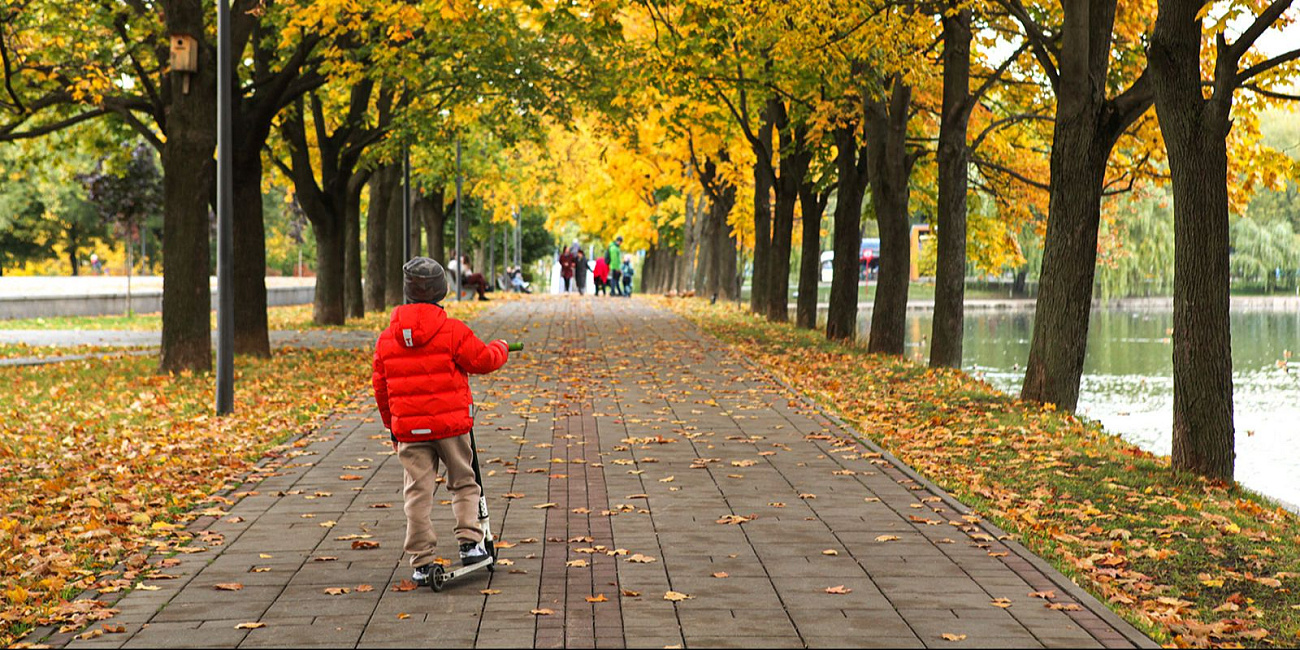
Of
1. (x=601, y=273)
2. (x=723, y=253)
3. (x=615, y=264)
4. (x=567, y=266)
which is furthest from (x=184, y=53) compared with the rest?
(x=567, y=266)

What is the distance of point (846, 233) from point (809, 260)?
374cm

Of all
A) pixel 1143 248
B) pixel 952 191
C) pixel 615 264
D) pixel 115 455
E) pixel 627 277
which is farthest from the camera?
pixel 627 277

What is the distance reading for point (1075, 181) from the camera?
45.2 feet

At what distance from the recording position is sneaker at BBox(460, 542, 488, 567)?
6645 millimetres

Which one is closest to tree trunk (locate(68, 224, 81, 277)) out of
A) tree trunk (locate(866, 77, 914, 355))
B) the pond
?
the pond

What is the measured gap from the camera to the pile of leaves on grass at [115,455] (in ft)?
22.5

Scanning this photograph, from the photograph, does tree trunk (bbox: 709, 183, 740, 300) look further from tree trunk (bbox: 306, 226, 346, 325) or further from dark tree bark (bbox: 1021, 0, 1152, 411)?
dark tree bark (bbox: 1021, 0, 1152, 411)

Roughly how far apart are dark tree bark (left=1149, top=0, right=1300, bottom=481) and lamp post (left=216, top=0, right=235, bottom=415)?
834 cm

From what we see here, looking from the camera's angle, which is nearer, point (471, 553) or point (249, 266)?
point (471, 553)

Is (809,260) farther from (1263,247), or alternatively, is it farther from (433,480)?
(433,480)

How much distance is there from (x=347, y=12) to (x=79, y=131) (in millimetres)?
7658

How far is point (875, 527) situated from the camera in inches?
316

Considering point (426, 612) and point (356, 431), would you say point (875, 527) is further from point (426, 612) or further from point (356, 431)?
point (356, 431)

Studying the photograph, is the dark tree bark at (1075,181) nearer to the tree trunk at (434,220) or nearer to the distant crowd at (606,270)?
the tree trunk at (434,220)
